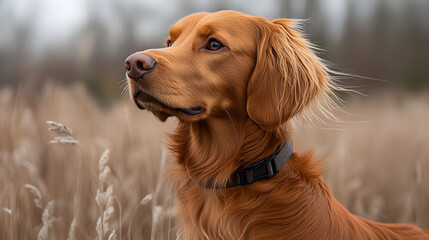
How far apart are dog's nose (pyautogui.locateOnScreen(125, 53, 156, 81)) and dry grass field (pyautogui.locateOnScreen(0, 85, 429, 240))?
501mm

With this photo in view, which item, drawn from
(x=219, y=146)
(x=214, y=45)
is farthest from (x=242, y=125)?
(x=214, y=45)

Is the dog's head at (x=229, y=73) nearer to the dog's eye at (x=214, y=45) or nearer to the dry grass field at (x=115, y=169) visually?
the dog's eye at (x=214, y=45)

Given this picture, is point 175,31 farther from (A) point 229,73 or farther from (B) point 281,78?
(B) point 281,78

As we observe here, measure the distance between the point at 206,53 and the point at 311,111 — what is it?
692 millimetres

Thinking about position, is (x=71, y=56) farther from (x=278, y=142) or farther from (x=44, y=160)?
(x=278, y=142)

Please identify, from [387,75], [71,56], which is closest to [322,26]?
[387,75]

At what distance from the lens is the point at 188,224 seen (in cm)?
210

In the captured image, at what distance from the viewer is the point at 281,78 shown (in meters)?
2.16

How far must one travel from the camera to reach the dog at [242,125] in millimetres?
1888

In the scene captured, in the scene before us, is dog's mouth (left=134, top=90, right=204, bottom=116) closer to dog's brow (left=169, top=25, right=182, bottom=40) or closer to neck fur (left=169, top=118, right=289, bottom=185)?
neck fur (left=169, top=118, right=289, bottom=185)

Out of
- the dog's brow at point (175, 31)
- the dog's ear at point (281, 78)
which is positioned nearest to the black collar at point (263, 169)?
the dog's ear at point (281, 78)

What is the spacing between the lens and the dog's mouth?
6.32 ft

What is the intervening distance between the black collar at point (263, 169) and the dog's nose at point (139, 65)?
2.25ft

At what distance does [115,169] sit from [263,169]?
2.01 m
